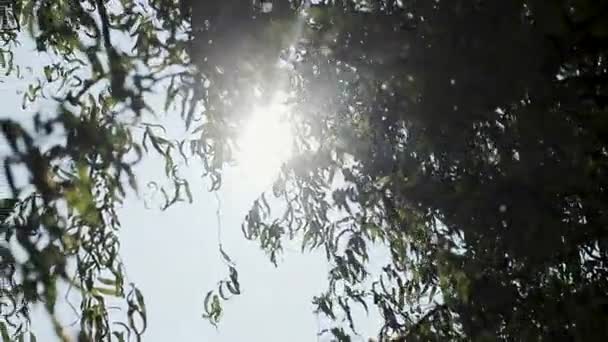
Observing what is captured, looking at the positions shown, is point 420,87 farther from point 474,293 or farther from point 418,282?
point 418,282

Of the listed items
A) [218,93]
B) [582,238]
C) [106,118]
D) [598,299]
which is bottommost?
[598,299]

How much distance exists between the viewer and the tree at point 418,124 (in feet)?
4.50

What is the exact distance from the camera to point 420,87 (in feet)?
5.21

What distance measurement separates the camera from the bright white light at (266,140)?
5.73 ft

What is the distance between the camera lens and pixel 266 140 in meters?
1.85

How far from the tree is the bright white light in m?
0.04

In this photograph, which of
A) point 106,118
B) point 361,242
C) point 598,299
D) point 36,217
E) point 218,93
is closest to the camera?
point 36,217

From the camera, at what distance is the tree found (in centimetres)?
137

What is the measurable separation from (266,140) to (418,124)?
37cm

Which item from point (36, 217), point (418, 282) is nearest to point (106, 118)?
point (36, 217)

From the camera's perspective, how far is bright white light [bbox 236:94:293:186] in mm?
1746

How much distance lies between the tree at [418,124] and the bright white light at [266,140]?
37mm

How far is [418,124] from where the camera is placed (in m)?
1.75

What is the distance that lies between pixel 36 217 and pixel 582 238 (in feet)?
3.47
